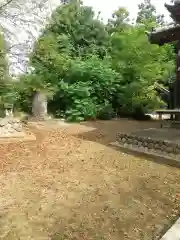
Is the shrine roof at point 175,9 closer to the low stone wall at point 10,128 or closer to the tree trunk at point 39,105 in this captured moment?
the low stone wall at point 10,128

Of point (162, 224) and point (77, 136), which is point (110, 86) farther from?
point (162, 224)

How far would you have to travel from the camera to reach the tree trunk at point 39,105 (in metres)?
15.4

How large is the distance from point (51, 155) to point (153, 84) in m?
11.3

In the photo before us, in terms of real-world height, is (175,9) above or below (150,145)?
above

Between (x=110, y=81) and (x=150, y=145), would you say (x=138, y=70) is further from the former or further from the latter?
(x=150, y=145)

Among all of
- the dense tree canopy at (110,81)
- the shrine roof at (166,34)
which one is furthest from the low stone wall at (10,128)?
the shrine roof at (166,34)

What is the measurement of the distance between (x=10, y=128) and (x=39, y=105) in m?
5.13

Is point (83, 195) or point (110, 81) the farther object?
point (110, 81)

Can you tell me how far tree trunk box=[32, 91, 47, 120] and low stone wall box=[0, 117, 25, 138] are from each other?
4451mm

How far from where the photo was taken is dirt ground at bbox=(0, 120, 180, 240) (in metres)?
3.62

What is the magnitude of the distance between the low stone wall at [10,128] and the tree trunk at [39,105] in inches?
175

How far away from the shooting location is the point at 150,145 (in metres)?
7.80

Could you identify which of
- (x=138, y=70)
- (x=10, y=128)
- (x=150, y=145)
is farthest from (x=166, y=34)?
(x=10, y=128)

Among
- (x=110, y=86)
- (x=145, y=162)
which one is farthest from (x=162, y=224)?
(x=110, y=86)
